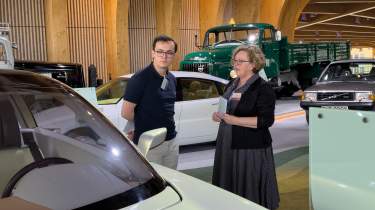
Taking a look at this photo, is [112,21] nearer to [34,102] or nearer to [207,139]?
[207,139]

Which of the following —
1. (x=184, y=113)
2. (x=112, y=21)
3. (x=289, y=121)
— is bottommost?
(x=289, y=121)

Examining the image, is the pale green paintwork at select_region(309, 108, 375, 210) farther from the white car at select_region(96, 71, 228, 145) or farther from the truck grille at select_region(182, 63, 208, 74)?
the truck grille at select_region(182, 63, 208, 74)

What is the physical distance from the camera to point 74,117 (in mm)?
2566

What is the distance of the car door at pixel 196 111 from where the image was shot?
8.01 m

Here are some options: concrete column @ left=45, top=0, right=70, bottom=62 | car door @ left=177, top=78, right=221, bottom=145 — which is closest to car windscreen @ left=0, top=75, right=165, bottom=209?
car door @ left=177, top=78, right=221, bottom=145

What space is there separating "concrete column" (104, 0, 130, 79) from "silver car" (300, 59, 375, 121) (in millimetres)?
6963

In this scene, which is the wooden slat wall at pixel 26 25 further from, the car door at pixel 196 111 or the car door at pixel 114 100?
the car door at pixel 196 111

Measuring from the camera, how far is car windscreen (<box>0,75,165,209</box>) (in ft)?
6.63

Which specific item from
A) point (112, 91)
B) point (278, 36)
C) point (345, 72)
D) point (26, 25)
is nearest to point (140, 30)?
point (26, 25)

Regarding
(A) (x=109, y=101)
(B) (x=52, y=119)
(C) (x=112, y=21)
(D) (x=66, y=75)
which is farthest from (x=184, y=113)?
(C) (x=112, y=21)

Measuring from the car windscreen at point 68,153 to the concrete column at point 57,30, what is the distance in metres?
11.9

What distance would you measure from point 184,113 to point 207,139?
0.77m

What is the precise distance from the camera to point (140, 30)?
16.7m

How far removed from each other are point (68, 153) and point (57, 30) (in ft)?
39.9
